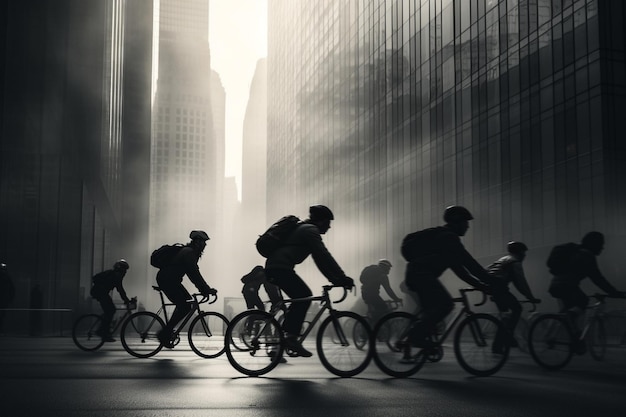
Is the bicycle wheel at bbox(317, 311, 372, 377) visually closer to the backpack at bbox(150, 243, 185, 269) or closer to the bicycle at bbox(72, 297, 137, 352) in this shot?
the backpack at bbox(150, 243, 185, 269)

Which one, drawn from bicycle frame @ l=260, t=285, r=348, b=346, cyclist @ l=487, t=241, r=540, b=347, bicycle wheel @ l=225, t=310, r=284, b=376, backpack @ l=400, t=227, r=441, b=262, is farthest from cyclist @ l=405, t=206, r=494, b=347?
cyclist @ l=487, t=241, r=540, b=347

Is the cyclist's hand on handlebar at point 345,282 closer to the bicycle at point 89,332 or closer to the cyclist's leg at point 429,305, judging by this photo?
the cyclist's leg at point 429,305

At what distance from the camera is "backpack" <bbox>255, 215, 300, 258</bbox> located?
866cm

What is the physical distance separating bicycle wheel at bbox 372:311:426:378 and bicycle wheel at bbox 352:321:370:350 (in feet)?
0.46

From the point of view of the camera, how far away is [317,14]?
3031 inches

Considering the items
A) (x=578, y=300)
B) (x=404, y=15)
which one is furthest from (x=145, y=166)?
(x=578, y=300)

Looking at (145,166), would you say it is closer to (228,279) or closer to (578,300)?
(228,279)

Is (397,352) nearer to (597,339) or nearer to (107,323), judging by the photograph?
(597,339)

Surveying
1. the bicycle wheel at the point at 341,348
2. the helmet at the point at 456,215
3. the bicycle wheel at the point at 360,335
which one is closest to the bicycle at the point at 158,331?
the bicycle wheel at the point at 341,348

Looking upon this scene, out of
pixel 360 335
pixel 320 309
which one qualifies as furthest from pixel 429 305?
pixel 320 309

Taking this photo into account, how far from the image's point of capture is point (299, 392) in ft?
23.3

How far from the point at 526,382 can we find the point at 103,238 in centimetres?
4774

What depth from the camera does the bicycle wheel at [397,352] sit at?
Result: 8469 mm

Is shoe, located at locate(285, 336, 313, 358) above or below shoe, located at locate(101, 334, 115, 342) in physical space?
above
